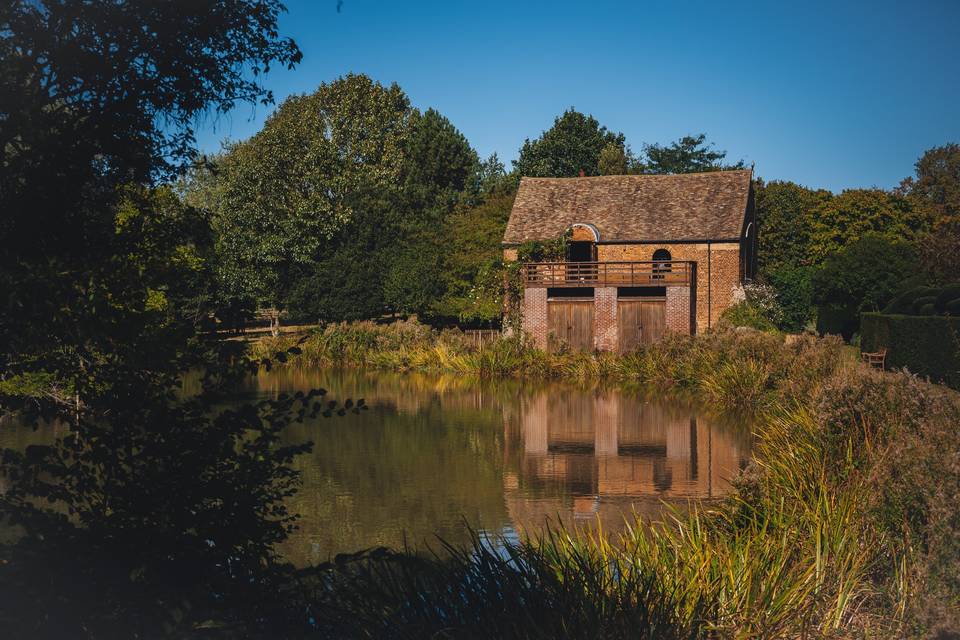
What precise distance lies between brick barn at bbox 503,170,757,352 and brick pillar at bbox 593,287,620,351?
1.6 inches

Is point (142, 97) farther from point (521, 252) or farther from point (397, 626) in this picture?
point (521, 252)

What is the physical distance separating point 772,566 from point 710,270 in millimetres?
33529

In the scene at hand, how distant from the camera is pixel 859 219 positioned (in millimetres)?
Answer: 48125

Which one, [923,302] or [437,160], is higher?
[437,160]

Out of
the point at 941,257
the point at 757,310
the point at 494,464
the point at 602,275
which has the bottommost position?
the point at 494,464

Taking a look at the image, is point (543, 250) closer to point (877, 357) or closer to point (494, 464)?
point (877, 357)

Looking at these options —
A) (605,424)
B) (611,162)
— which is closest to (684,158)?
(611,162)

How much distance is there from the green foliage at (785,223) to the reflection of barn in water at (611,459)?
102 feet

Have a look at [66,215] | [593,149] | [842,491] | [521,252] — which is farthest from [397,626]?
[593,149]

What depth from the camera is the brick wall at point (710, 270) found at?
38562 millimetres

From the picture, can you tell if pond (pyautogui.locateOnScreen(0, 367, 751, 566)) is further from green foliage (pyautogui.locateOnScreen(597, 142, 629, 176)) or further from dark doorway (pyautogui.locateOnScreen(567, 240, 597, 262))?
green foliage (pyautogui.locateOnScreen(597, 142, 629, 176))

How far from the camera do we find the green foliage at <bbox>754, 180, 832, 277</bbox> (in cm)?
5072

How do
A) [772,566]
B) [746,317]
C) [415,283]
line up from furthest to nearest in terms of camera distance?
1. [415,283]
2. [746,317]
3. [772,566]

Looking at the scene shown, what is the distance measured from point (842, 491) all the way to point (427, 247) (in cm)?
A: 3545
